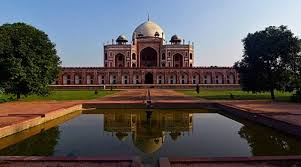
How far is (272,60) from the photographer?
23766mm

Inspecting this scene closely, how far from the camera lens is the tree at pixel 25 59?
68.6 ft

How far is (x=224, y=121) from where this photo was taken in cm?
1409

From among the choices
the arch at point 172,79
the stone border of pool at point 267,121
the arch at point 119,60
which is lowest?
the stone border of pool at point 267,121

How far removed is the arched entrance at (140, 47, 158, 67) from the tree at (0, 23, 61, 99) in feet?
133

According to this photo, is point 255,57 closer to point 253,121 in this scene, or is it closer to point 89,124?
point 253,121

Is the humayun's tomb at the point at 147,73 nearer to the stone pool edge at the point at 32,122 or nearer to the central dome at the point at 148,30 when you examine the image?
the central dome at the point at 148,30

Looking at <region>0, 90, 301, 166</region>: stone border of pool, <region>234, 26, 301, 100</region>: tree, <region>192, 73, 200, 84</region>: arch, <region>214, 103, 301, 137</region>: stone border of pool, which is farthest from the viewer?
<region>192, 73, 200, 84</region>: arch

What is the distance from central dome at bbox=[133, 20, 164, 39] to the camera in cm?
6356

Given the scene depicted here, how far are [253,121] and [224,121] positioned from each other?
1.18 metres

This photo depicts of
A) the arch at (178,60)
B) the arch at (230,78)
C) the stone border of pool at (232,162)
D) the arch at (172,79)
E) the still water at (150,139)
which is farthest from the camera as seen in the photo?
the arch at (178,60)

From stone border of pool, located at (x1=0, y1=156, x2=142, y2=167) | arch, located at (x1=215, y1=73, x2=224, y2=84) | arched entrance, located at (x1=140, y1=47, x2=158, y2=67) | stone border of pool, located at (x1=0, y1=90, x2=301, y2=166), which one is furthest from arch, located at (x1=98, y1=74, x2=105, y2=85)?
stone border of pool, located at (x1=0, y1=156, x2=142, y2=167)

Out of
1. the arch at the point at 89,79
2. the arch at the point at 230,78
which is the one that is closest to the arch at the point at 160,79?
the arch at the point at 230,78

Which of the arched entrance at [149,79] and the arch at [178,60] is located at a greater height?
the arch at [178,60]

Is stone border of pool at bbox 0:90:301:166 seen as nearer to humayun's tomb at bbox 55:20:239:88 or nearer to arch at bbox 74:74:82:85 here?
humayun's tomb at bbox 55:20:239:88
